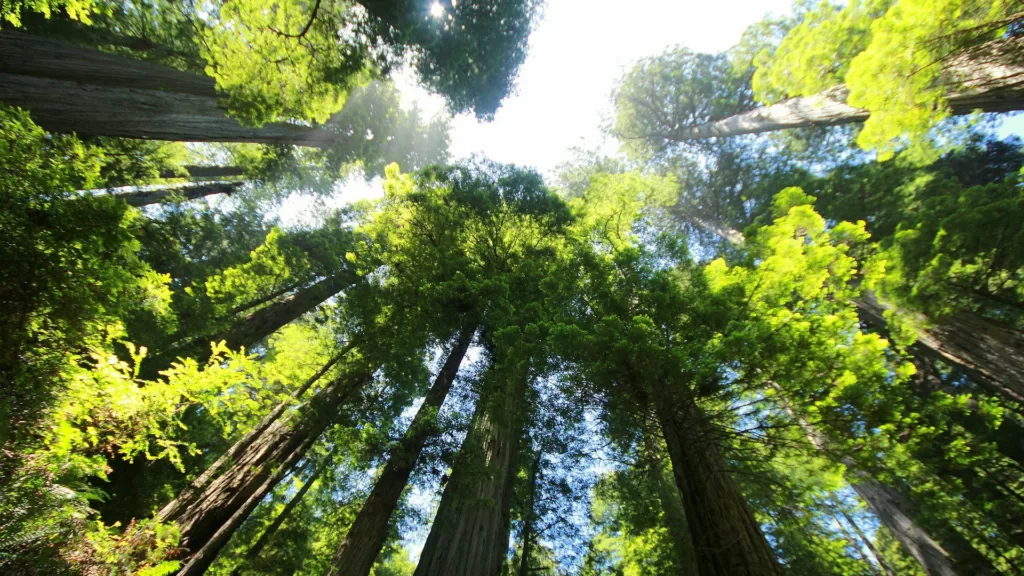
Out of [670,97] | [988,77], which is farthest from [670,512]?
[670,97]

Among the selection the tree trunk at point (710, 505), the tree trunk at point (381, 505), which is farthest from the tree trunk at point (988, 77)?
the tree trunk at point (381, 505)

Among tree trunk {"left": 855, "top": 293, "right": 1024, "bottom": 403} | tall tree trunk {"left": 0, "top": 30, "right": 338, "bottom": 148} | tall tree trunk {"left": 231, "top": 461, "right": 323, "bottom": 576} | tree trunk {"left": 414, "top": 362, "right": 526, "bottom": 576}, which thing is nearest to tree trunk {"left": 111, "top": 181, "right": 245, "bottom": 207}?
tall tree trunk {"left": 0, "top": 30, "right": 338, "bottom": 148}

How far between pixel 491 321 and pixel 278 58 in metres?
5.20

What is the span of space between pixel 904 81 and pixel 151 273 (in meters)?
7.81

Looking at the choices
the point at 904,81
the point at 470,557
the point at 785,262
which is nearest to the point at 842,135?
the point at 904,81

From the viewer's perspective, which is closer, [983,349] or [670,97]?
[983,349]

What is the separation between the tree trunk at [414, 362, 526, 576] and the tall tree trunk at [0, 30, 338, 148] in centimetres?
788

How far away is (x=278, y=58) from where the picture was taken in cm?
555

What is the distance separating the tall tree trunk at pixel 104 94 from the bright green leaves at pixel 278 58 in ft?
7.34

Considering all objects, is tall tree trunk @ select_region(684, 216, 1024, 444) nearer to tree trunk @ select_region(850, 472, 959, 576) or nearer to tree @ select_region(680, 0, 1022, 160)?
tree trunk @ select_region(850, 472, 959, 576)

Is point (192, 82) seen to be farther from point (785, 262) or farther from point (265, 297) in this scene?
point (785, 262)

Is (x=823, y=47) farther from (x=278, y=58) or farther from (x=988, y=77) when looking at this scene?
(x=278, y=58)

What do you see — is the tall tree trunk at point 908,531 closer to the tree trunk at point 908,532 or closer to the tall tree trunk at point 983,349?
the tree trunk at point 908,532

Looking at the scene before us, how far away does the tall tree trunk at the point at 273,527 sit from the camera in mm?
8617
